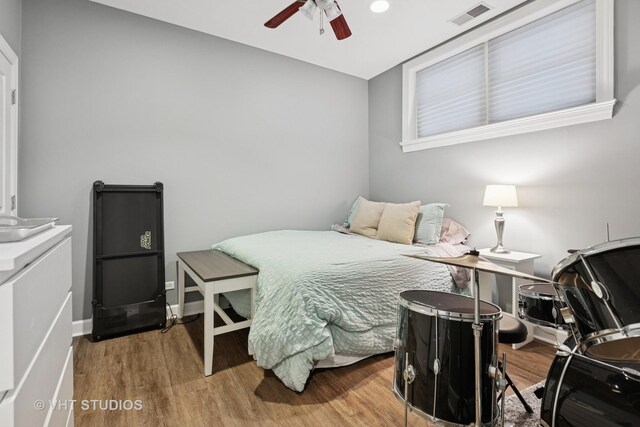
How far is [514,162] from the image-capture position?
9.42ft

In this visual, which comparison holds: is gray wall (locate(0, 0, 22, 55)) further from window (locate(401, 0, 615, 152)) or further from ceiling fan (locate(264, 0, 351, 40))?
window (locate(401, 0, 615, 152))

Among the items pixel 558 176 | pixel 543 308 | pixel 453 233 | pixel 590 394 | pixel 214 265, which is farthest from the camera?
pixel 453 233

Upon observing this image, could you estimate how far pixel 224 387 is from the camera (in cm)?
193

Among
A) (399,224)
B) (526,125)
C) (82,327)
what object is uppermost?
(526,125)

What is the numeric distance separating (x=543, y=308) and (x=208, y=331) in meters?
1.96

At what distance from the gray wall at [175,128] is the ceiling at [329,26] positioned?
16cm

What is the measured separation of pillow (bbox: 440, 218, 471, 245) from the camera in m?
3.20

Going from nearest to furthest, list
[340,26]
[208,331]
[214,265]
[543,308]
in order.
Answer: [543,308], [208,331], [340,26], [214,265]

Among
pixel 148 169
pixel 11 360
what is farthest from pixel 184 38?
pixel 11 360

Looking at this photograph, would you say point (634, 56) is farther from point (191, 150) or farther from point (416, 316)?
point (191, 150)

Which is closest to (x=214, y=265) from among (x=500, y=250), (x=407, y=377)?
(x=407, y=377)

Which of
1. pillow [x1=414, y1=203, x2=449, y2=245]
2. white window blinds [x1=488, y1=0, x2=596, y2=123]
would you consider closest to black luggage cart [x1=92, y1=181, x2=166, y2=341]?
pillow [x1=414, y1=203, x2=449, y2=245]

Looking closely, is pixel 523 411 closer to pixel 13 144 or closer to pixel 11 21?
pixel 13 144

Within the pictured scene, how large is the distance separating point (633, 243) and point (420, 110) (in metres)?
3.29
